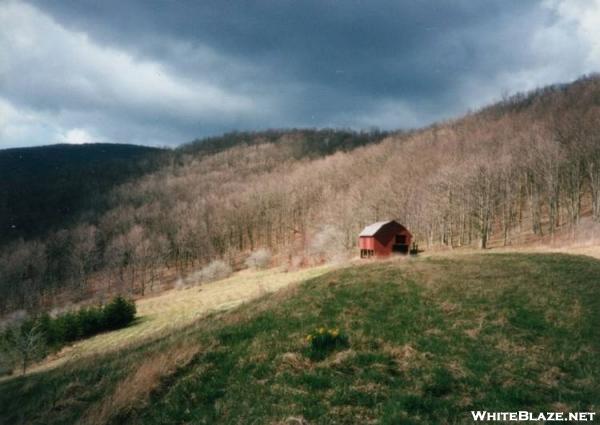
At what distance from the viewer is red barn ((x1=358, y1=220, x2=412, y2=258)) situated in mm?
46094

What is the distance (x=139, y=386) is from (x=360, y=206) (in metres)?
80.4

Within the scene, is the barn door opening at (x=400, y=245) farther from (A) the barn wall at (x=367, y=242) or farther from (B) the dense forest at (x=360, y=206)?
(B) the dense forest at (x=360, y=206)

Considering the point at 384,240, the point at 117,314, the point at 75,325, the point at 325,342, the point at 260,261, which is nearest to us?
the point at 325,342

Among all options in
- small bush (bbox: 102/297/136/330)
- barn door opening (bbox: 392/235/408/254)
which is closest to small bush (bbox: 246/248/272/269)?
small bush (bbox: 102/297/136/330)

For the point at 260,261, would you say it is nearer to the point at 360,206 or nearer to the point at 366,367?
the point at 360,206

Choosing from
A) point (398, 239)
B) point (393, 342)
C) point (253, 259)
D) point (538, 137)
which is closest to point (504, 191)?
point (538, 137)

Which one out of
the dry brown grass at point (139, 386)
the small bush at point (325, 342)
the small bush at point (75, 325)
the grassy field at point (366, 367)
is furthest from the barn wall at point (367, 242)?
the dry brown grass at point (139, 386)

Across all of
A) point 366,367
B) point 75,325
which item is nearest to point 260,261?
point 75,325

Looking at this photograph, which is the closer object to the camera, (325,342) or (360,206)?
(325,342)

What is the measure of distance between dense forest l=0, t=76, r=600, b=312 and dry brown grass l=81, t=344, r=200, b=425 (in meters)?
56.3

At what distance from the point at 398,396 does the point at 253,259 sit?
88.1 m

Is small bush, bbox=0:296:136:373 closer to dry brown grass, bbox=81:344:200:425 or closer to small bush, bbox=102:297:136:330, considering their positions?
small bush, bbox=102:297:136:330

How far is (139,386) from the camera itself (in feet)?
31.3

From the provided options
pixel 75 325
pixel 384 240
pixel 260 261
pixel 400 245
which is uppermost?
pixel 384 240
